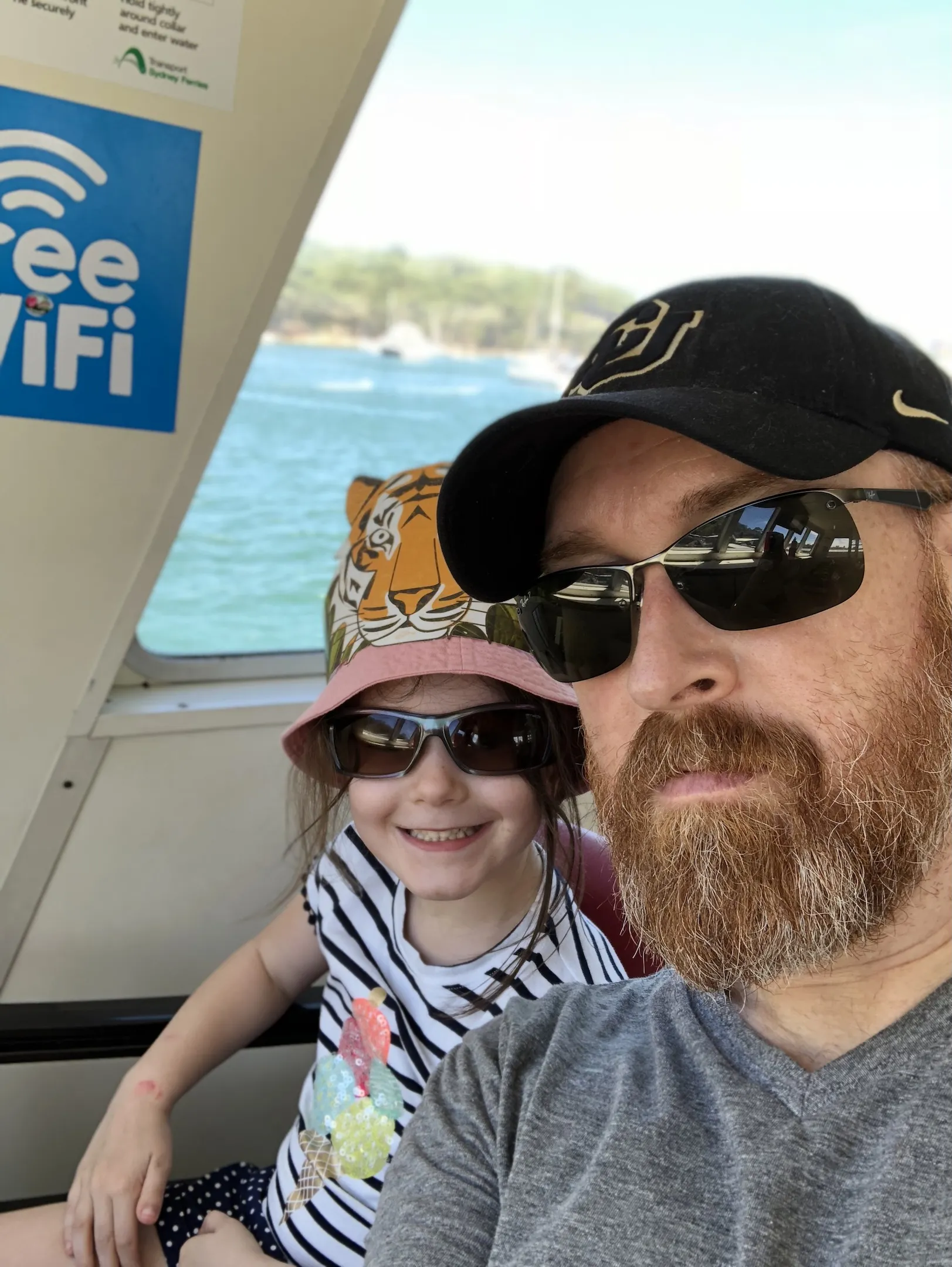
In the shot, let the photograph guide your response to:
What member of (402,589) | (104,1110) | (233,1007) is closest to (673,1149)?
(402,589)

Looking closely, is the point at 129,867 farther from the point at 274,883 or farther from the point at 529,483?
the point at 529,483

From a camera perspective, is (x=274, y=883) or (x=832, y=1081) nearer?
(x=832, y=1081)

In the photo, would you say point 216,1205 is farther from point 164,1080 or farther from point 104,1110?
point 104,1110

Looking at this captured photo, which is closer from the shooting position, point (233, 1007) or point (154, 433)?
point (233, 1007)

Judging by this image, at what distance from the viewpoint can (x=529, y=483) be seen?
3.49 feet

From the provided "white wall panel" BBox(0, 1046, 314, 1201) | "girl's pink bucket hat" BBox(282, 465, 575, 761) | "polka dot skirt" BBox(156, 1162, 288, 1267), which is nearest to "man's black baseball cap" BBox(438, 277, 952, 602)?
"girl's pink bucket hat" BBox(282, 465, 575, 761)

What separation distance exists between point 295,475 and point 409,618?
3.98ft

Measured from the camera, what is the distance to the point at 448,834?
1378mm

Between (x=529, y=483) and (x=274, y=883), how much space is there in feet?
5.04

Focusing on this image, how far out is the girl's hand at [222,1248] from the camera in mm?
1357

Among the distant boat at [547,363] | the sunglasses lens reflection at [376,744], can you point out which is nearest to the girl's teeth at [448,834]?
the sunglasses lens reflection at [376,744]

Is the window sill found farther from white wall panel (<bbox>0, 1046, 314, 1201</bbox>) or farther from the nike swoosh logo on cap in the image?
the nike swoosh logo on cap

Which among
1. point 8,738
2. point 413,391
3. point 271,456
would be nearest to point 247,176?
point 271,456

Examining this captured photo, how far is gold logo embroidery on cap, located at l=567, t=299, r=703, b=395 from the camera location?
0.93 metres
